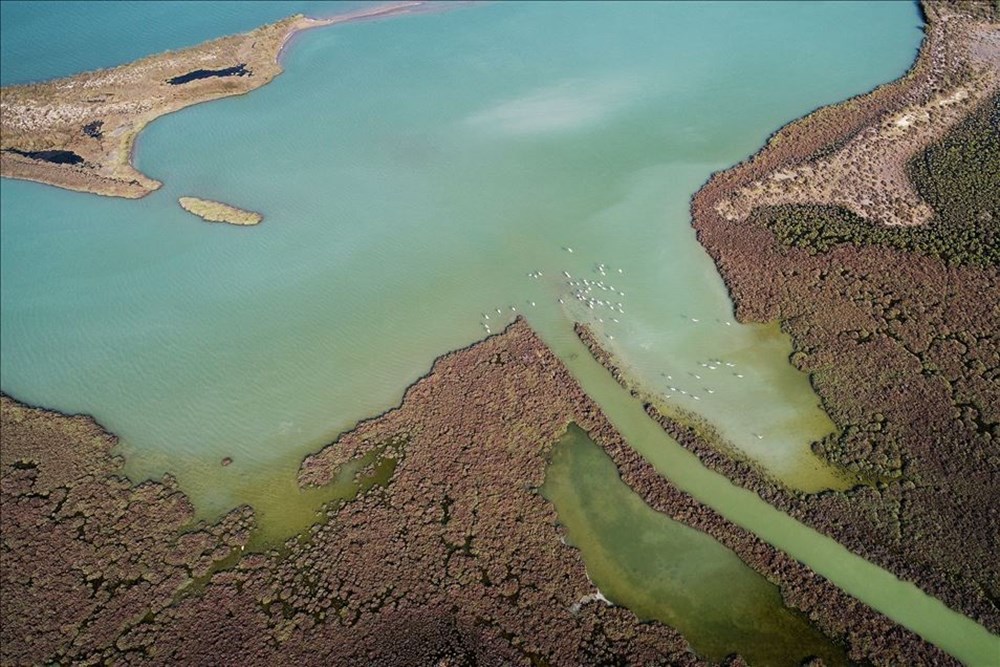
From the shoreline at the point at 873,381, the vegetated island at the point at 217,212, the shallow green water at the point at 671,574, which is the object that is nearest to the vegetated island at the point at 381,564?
the shallow green water at the point at 671,574

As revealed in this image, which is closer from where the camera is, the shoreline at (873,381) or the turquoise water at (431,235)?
the shoreline at (873,381)

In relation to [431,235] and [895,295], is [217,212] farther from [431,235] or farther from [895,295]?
[895,295]

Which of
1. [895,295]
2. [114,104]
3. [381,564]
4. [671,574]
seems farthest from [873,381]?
[114,104]

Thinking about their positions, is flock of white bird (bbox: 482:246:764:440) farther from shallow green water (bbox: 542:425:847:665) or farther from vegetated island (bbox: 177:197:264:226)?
vegetated island (bbox: 177:197:264:226)

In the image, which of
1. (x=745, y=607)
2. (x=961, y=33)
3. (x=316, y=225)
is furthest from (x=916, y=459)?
(x=961, y=33)

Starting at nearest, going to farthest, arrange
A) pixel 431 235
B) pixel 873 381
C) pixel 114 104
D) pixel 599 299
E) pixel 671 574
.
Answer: pixel 671 574 → pixel 873 381 → pixel 599 299 → pixel 431 235 → pixel 114 104

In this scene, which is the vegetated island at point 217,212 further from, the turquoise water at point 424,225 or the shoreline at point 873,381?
the shoreline at point 873,381

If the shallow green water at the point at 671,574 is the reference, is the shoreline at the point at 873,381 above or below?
above
